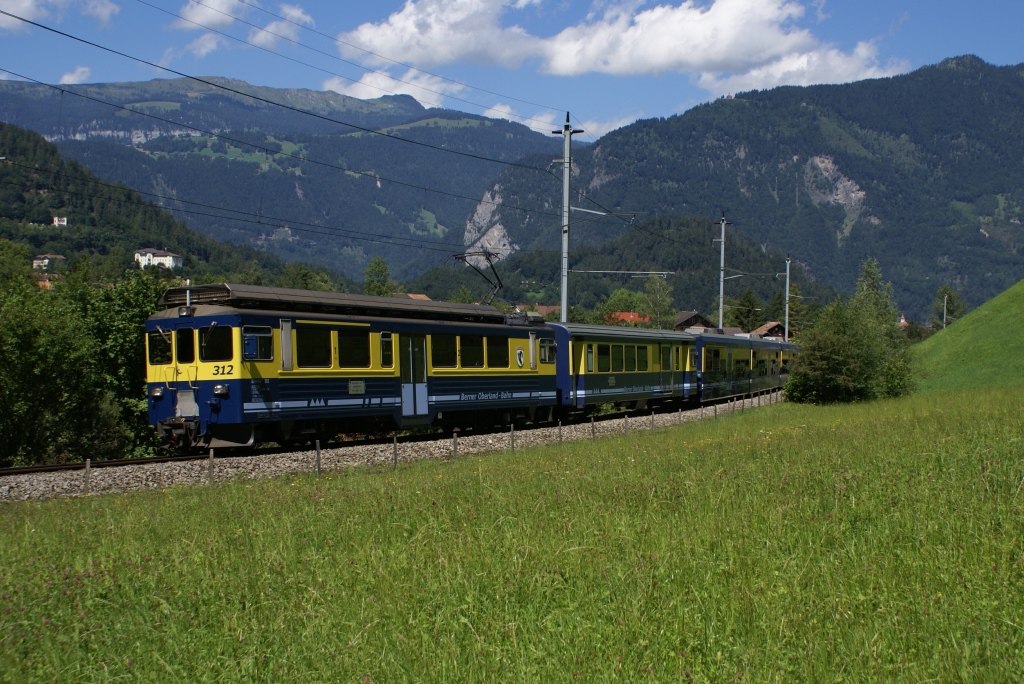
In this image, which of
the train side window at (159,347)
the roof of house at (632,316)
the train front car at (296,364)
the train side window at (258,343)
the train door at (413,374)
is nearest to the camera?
the train side window at (258,343)

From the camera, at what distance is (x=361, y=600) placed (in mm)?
6102

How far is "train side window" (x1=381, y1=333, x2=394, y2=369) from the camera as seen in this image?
65.2ft

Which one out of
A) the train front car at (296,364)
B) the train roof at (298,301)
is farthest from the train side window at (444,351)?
the train roof at (298,301)

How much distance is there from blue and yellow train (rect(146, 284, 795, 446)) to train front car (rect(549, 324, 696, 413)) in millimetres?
72

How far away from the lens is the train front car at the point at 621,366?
27062mm

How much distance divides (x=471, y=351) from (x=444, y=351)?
3.84 ft

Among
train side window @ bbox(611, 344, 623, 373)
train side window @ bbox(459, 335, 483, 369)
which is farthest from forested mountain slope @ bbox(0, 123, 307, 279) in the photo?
train side window @ bbox(459, 335, 483, 369)

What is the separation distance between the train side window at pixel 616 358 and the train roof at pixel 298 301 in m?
8.83

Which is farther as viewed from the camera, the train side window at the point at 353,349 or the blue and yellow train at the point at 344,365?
the train side window at the point at 353,349

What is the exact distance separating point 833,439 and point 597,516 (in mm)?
7209

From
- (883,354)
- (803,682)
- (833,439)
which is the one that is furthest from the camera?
(883,354)

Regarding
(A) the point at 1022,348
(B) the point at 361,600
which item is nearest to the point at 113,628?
(B) the point at 361,600

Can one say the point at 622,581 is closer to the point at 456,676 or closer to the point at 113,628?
the point at 456,676

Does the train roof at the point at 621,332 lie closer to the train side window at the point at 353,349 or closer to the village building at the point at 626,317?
the train side window at the point at 353,349
